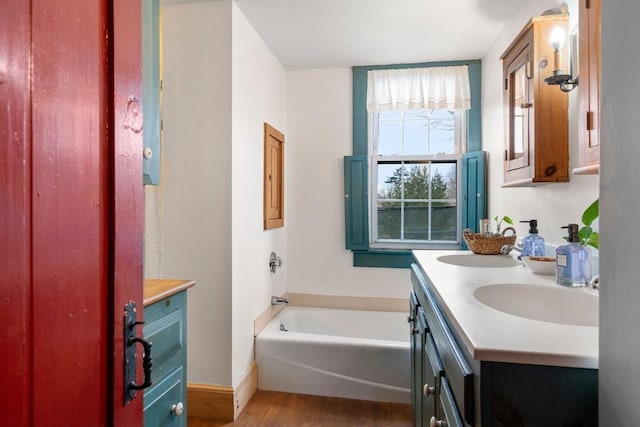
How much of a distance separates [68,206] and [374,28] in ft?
7.47

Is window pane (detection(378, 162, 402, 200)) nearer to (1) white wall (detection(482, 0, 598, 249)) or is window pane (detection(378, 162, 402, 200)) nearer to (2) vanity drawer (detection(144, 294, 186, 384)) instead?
(1) white wall (detection(482, 0, 598, 249))

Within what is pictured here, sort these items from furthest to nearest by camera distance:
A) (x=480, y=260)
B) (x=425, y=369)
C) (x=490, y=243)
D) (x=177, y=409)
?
(x=490, y=243) → (x=480, y=260) → (x=425, y=369) → (x=177, y=409)

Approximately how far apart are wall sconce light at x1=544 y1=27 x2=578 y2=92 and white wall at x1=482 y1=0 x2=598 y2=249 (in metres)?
0.10

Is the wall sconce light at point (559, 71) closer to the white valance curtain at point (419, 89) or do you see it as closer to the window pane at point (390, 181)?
the white valance curtain at point (419, 89)

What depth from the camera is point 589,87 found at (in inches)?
40.9

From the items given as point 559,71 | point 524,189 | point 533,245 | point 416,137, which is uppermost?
point 416,137

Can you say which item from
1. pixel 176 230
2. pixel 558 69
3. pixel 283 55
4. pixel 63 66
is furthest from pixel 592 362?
pixel 283 55

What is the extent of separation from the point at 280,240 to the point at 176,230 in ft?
3.30

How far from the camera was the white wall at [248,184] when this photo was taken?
212 cm

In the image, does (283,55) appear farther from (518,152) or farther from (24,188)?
(24,188)

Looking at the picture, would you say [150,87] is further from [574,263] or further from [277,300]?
[277,300]

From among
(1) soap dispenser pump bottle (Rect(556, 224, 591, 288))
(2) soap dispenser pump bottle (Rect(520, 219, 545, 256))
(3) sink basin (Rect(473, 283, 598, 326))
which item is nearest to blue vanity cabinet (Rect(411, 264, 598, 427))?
(3) sink basin (Rect(473, 283, 598, 326))

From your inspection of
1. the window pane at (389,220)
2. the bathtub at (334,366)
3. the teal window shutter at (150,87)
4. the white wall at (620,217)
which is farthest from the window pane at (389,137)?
the white wall at (620,217)

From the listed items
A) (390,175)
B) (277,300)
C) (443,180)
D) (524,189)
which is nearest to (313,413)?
(277,300)
